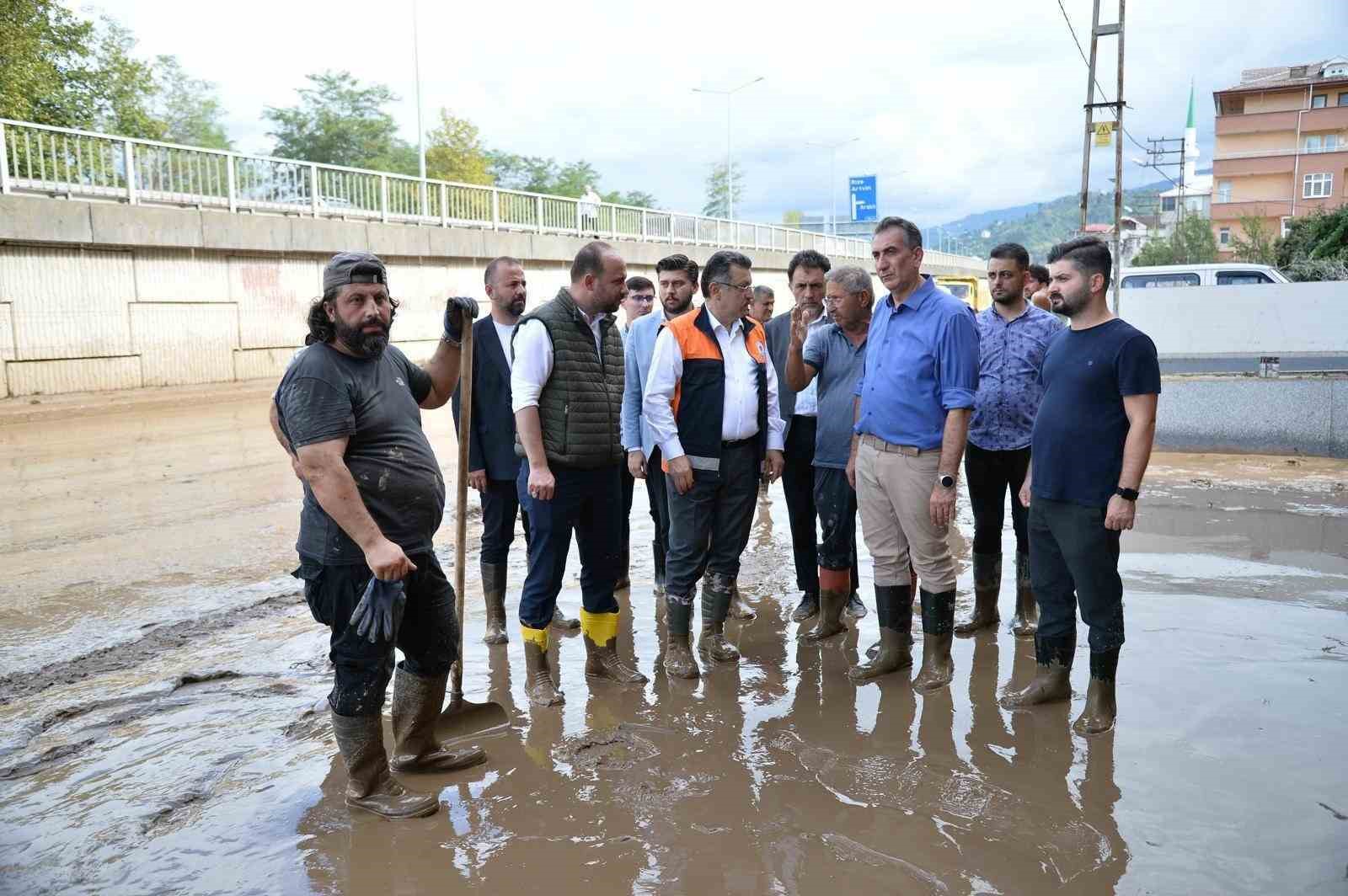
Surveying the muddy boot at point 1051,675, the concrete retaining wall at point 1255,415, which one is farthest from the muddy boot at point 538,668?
the concrete retaining wall at point 1255,415

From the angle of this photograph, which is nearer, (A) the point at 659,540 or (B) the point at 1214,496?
(A) the point at 659,540

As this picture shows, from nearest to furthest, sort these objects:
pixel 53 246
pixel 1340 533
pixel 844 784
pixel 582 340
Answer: pixel 844 784
pixel 582 340
pixel 1340 533
pixel 53 246

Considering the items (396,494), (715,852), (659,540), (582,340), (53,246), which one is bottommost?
(715,852)

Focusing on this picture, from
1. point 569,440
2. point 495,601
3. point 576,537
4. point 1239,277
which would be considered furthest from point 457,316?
point 1239,277

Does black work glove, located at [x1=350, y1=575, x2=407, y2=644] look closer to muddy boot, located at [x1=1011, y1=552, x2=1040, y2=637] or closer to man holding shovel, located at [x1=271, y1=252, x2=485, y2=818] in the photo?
man holding shovel, located at [x1=271, y1=252, x2=485, y2=818]

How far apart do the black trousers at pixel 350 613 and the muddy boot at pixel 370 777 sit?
5cm

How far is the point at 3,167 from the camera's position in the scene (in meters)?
13.2

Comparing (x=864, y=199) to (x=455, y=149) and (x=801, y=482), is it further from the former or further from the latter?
(x=801, y=482)

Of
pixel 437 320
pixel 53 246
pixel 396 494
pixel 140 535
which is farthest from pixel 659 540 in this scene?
pixel 437 320

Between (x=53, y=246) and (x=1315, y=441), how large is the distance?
15.6m

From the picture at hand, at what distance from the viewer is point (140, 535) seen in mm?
7945

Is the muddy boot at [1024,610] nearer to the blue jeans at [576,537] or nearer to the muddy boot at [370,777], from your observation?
the blue jeans at [576,537]

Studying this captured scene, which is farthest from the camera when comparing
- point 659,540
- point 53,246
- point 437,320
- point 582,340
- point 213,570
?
point 437,320

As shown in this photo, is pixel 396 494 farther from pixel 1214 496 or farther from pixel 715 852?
pixel 1214 496
